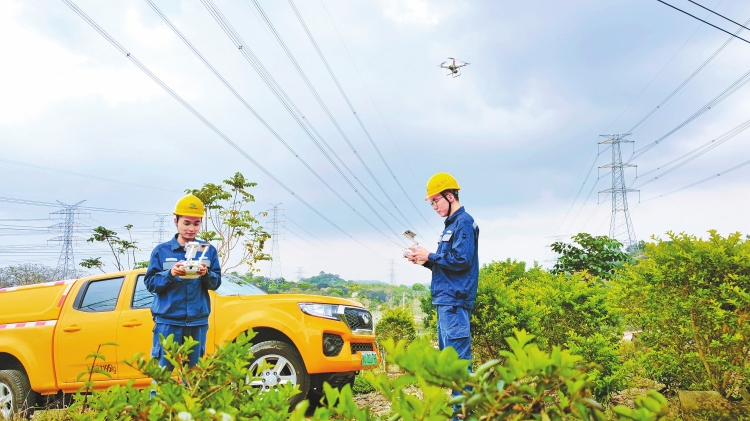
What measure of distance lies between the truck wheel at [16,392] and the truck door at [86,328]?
37 centimetres

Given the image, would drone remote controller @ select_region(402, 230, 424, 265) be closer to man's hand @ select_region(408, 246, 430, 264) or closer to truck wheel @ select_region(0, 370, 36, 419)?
man's hand @ select_region(408, 246, 430, 264)

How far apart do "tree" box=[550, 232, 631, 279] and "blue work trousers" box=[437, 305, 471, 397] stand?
8.95 meters

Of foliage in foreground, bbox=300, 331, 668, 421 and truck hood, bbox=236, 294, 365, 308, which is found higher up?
truck hood, bbox=236, 294, 365, 308

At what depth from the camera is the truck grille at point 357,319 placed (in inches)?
203

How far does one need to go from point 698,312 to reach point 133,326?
5.32 metres

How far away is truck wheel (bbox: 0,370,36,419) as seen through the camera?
5.14 m

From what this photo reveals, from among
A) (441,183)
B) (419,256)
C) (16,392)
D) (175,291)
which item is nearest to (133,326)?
(16,392)

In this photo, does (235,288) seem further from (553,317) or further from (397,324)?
(397,324)

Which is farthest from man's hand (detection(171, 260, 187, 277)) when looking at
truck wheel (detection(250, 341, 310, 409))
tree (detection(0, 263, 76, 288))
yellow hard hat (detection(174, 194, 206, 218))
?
tree (detection(0, 263, 76, 288))

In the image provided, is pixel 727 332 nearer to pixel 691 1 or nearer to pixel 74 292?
pixel 691 1

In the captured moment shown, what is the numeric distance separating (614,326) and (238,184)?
43.6 feet

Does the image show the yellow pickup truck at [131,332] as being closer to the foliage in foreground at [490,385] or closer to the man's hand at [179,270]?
the man's hand at [179,270]

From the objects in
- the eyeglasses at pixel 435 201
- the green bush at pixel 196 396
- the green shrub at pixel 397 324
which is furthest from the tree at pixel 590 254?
the green bush at pixel 196 396

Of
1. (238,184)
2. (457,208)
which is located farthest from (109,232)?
(457,208)
